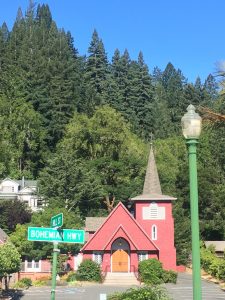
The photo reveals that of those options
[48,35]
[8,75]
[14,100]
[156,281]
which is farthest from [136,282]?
[48,35]

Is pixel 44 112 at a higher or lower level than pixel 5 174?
higher

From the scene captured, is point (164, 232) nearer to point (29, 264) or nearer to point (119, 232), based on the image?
point (119, 232)

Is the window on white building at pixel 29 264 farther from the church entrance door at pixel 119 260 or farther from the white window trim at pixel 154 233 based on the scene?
the white window trim at pixel 154 233

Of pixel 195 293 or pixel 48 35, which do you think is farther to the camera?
pixel 48 35

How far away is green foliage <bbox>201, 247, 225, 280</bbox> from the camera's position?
4025 centimetres

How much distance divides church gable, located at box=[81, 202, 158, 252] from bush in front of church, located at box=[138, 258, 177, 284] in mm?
1585

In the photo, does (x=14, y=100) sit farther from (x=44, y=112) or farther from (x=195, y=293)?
(x=195, y=293)

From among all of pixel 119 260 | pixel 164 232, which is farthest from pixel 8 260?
pixel 164 232

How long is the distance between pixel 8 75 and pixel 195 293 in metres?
88.7

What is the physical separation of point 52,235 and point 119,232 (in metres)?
32.8

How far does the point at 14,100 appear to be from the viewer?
8431cm

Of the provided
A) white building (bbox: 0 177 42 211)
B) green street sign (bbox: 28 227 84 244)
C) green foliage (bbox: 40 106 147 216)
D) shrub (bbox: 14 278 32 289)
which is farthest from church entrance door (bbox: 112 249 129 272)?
green street sign (bbox: 28 227 84 244)

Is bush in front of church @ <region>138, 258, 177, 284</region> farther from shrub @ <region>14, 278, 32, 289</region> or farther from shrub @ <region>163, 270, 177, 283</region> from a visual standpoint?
shrub @ <region>14, 278, 32, 289</region>

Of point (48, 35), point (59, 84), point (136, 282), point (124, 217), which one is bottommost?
point (136, 282)
